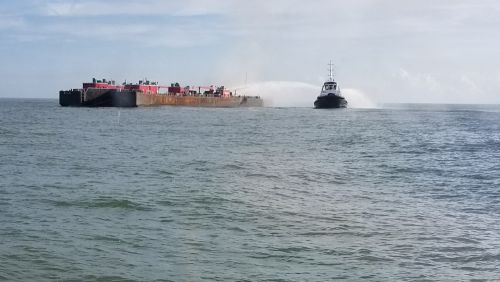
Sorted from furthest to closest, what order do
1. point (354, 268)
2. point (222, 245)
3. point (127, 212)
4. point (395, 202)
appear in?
point (395, 202) → point (127, 212) → point (222, 245) → point (354, 268)

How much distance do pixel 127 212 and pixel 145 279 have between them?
6456 millimetres

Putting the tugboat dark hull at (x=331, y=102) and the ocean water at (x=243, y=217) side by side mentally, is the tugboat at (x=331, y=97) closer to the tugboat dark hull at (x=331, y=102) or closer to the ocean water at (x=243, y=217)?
the tugboat dark hull at (x=331, y=102)

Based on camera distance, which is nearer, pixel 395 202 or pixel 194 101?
pixel 395 202

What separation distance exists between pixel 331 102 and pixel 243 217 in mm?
110757

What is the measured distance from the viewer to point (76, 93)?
119 metres

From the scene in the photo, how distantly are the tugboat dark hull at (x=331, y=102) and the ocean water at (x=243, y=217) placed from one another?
8975 centimetres

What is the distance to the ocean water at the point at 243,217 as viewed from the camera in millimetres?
12773

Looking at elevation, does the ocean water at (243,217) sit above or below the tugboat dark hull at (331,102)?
below

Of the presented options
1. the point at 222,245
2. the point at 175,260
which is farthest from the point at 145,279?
the point at 222,245

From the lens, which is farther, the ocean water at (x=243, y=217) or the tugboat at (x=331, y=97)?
the tugboat at (x=331, y=97)

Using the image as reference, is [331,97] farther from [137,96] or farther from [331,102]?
[137,96]

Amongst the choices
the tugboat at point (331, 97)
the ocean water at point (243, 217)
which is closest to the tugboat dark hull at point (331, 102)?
the tugboat at point (331, 97)

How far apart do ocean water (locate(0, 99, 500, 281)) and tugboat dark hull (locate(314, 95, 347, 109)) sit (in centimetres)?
8975

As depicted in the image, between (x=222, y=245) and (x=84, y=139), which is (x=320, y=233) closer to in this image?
(x=222, y=245)
